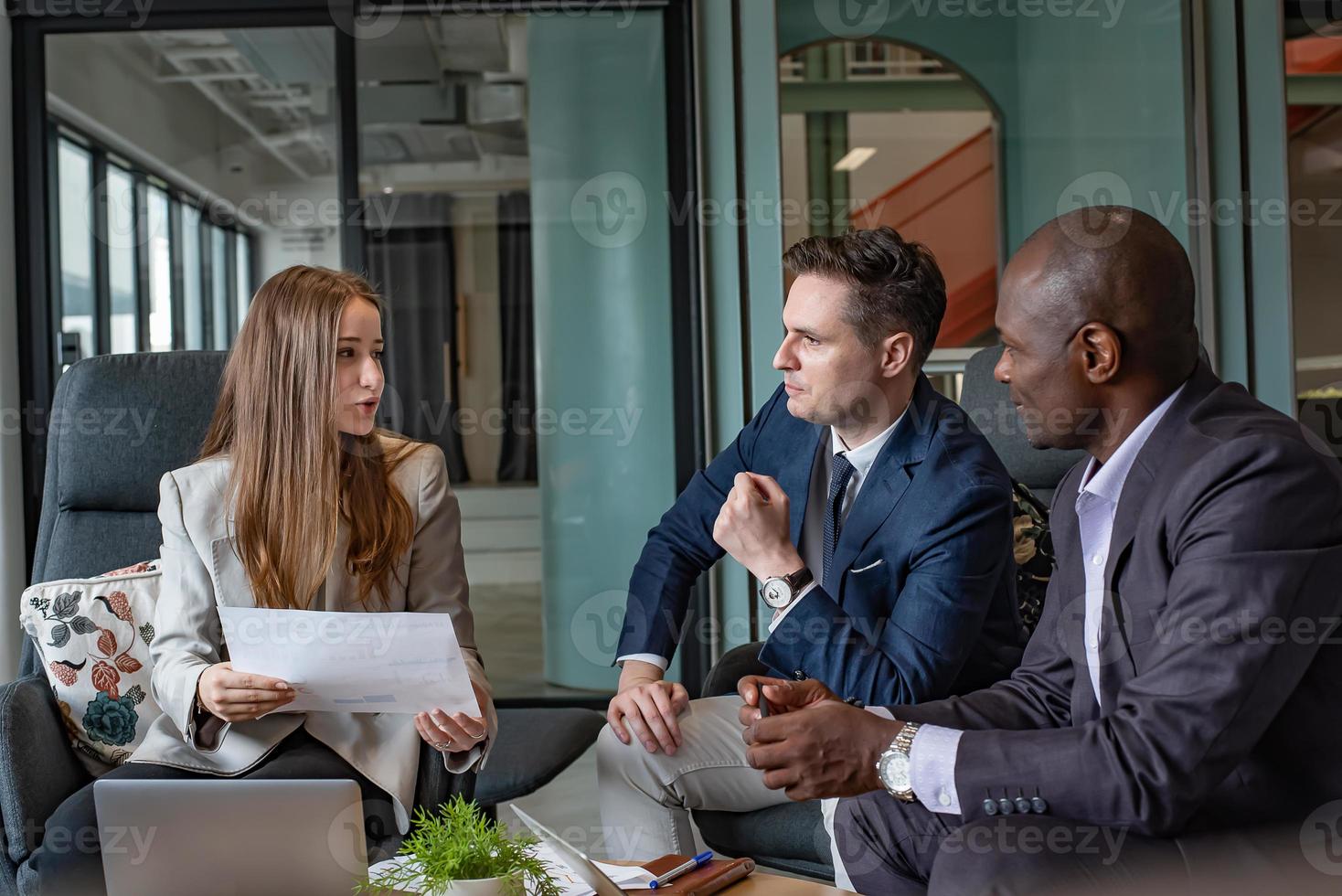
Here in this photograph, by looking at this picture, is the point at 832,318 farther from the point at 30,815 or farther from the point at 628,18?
the point at 628,18

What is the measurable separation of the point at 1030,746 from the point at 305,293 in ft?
4.25

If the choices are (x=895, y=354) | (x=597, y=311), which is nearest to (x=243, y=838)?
Answer: (x=895, y=354)

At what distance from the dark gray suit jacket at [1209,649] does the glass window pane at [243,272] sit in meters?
9.43

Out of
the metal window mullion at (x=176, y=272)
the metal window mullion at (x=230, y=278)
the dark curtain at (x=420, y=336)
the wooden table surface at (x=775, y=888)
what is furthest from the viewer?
the metal window mullion at (x=230, y=278)

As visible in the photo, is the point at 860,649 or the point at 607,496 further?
the point at 607,496

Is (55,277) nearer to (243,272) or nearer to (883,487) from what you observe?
(883,487)

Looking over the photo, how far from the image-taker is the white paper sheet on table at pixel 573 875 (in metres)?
1.29

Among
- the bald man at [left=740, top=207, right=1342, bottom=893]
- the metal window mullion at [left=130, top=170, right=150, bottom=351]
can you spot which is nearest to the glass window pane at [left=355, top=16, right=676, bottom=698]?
the bald man at [left=740, top=207, right=1342, bottom=893]

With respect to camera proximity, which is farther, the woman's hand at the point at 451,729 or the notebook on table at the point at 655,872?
the woman's hand at the point at 451,729

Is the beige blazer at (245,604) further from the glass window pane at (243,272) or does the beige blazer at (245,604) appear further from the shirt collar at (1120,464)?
the glass window pane at (243,272)

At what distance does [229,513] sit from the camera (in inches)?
72.0

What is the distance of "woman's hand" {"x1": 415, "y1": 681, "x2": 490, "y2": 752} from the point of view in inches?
65.3

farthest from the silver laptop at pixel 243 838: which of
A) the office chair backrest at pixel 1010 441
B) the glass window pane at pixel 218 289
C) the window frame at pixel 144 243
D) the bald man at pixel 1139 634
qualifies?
the glass window pane at pixel 218 289

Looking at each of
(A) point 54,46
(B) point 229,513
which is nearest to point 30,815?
(B) point 229,513
